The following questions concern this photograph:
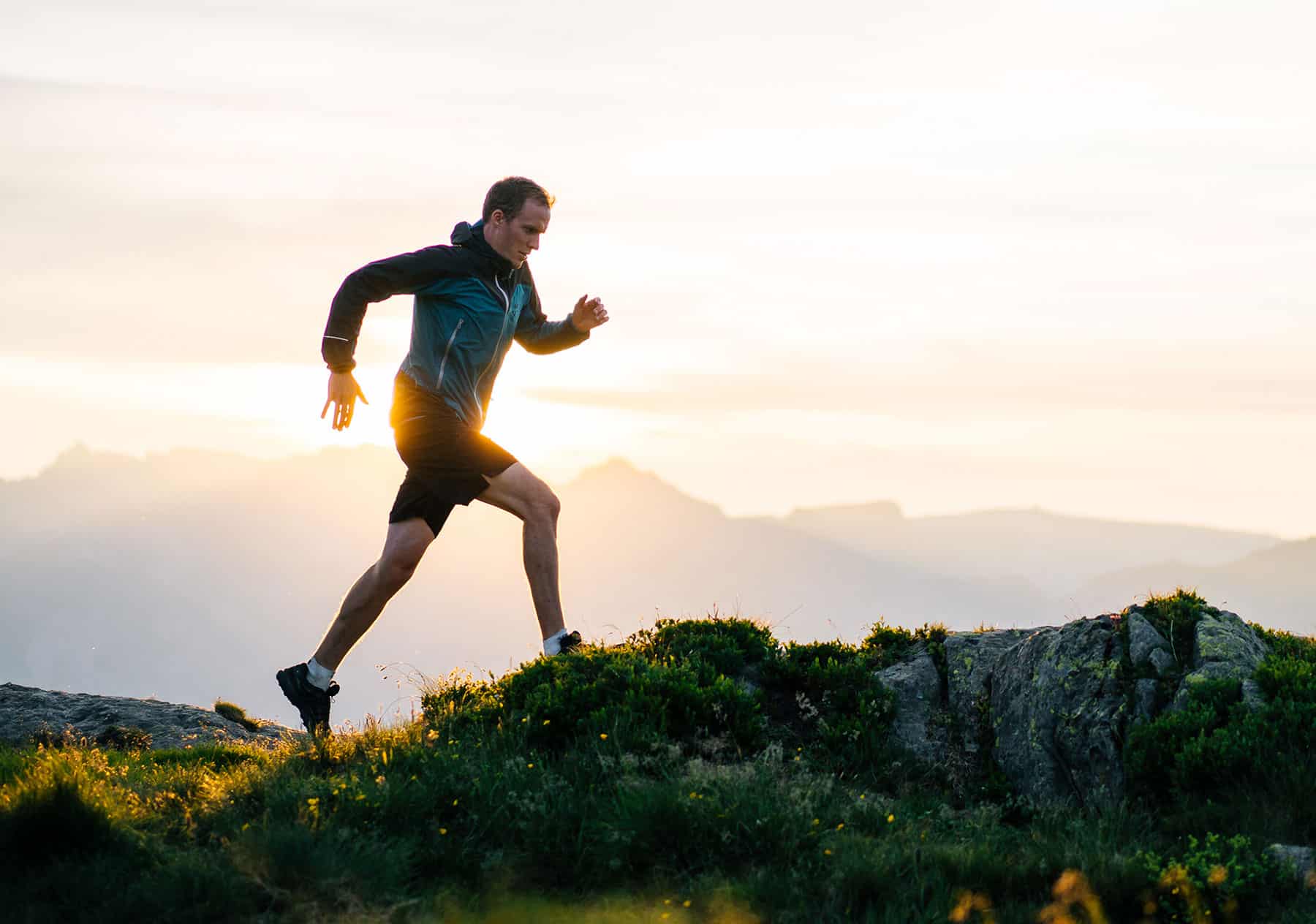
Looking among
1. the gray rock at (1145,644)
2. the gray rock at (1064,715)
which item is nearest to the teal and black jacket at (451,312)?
the gray rock at (1064,715)

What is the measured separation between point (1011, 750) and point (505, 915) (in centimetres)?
436

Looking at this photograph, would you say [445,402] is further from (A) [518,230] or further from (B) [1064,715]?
(B) [1064,715]

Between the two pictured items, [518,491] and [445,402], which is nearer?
[518,491]

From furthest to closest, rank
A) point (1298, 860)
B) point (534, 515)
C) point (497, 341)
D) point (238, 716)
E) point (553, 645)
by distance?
point (238, 716), point (497, 341), point (553, 645), point (534, 515), point (1298, 860)

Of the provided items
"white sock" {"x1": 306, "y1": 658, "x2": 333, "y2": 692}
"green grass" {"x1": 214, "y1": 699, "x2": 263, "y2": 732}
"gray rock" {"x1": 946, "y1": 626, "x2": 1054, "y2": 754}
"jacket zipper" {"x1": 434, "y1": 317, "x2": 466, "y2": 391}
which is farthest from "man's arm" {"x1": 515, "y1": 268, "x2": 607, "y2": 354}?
"green grass" {"x1": 214, "y1": 699, "x2": 263, "y2": 732}

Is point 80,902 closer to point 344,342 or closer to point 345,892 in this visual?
point 345,892

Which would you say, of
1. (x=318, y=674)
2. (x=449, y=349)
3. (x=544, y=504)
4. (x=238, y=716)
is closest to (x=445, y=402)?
(x=449, y=349)

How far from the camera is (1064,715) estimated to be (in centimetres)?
797

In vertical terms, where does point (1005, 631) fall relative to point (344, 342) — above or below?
below

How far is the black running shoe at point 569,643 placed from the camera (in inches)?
358

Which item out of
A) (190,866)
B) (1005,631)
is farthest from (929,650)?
(190,866)

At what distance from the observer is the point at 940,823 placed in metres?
6.99

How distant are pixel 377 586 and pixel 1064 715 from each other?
542cm

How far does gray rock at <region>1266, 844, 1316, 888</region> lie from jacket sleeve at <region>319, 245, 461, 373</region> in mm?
7106
